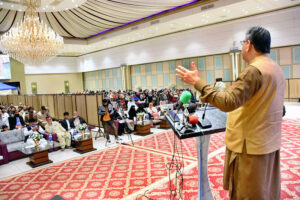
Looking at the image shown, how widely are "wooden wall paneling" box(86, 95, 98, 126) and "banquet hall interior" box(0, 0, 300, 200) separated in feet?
0.18

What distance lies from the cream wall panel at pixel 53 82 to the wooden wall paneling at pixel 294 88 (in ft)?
71.7

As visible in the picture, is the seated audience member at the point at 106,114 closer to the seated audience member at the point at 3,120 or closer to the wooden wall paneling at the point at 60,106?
the seated audience member at the point at 3,120

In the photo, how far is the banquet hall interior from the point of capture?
3.57m

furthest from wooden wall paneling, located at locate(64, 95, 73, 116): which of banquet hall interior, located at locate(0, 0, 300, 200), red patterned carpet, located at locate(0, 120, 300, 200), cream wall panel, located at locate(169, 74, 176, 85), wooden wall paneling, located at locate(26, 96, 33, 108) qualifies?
cream wall panel, located at locate(169, 74, 176, 85)

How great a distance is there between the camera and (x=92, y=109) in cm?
900

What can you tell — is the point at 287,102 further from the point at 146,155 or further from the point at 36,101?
the point at 36,101

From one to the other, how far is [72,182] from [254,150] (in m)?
3.47

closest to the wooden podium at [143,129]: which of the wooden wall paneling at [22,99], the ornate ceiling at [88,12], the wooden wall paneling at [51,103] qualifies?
the wooden wall paneling at [51,103]

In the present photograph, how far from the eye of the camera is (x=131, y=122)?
7680mm

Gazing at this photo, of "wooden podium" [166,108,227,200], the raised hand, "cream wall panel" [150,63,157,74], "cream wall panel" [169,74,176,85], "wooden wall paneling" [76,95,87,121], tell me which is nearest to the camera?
the raised hand

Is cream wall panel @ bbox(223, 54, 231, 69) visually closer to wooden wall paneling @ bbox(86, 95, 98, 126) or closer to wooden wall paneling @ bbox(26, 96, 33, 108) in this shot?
wooden wall paneling @ bbox(86, 95, 98, 126)

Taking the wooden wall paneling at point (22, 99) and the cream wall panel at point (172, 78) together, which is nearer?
the wooden wall paneling at point (22, 99)

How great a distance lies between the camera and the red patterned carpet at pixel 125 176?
339 centimetres

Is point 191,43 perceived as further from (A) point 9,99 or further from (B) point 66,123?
(A) point 9,99
